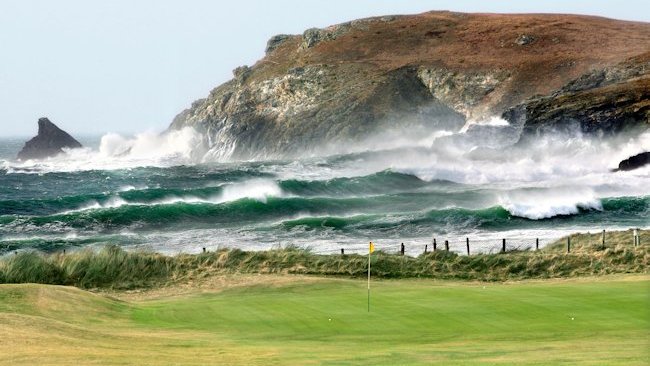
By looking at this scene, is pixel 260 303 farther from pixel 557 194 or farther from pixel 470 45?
pixel 470 45

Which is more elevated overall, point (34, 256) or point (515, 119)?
point (515, 119)

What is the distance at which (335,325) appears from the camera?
19891mm

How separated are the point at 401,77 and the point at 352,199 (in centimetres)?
2978

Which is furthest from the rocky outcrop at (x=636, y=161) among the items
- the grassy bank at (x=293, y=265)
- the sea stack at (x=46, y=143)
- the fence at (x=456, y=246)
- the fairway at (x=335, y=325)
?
the sea stack at (x=46, y=143)

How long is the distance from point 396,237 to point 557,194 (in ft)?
45.2

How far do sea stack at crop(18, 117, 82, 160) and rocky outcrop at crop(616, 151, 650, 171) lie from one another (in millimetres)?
66159

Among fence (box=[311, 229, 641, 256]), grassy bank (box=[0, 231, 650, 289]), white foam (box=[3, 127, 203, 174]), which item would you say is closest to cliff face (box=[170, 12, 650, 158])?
white foam (box=[3, 127, 203, 174])

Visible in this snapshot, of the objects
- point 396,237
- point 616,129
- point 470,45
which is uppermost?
point 470,45

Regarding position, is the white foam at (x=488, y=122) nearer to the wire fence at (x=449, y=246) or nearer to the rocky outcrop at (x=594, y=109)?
the rocky outcrop at (x=594, y=109)

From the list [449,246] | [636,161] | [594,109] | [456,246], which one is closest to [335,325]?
[449,246]

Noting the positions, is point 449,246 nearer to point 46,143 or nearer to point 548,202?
point 548,202

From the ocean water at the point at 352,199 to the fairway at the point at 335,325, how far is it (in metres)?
15.0

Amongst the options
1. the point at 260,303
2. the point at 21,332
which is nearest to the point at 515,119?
the point at 260,303

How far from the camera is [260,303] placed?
23.2 m
